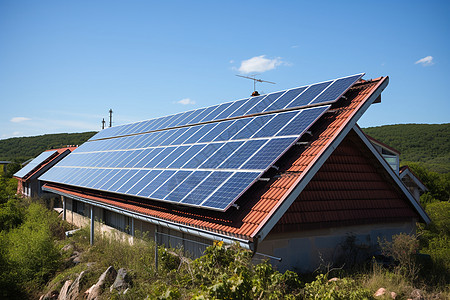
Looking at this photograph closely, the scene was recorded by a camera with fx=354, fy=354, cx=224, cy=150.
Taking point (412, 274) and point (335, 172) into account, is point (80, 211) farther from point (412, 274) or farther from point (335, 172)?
point (412, 274)

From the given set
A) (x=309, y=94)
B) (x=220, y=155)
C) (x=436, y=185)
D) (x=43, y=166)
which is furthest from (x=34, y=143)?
(x=309, y=94)

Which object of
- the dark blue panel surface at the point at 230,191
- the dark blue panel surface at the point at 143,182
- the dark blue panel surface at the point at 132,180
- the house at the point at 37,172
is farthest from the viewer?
the house at the point at 37,172

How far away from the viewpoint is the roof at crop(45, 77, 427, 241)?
29.2 ft

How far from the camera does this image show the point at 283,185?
9.56 metres

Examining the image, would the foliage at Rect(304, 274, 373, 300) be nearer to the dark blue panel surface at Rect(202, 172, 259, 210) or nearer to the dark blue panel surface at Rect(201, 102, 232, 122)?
the dark blue panel surface at Rect(202, 172, 259, 210)

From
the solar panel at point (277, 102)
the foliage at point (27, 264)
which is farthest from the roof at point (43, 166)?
the foliage at point (27, 264)

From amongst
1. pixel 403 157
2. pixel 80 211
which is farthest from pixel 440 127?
pixel 80 211

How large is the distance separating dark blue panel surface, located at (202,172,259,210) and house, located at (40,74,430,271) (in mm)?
36

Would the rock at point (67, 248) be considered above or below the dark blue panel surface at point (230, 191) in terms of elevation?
below

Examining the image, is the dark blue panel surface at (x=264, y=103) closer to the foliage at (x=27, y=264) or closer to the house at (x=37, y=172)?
the foliage at (x=27, y=264)

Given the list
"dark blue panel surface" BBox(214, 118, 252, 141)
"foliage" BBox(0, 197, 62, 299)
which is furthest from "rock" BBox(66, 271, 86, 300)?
"dark blue panel surface" BBox(214, 118, 252, 141)

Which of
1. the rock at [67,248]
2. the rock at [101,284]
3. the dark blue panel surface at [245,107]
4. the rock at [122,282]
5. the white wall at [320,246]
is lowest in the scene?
the rock at [67,248]

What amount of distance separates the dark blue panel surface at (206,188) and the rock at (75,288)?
Answer: 5.54 metres

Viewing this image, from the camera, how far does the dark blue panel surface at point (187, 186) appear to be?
10.9 meters
